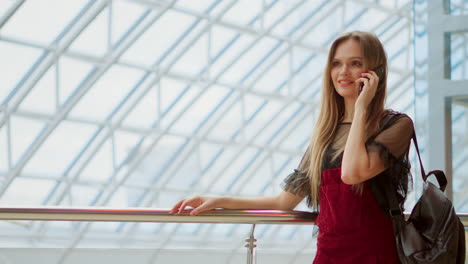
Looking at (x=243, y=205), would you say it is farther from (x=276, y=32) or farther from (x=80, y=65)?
(x=276, y=32)

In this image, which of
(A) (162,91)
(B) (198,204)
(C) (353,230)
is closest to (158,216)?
(B) (198,204)

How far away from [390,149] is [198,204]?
49.0 inches

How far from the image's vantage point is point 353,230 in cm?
357

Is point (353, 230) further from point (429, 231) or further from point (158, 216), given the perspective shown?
point (158, 216)

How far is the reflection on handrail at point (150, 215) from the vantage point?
3855 mm

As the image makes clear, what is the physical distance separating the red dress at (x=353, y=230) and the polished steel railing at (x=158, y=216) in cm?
46

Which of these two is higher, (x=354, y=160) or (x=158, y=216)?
(x=354, y=160)

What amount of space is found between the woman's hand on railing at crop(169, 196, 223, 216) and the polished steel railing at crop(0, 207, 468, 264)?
0.12ft

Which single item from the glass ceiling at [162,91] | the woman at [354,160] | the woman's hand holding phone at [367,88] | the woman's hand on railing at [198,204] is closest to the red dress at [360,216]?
the woman at [354,160]

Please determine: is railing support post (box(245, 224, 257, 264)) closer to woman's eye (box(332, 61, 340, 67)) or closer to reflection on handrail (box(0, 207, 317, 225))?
reflection on handrail (box(0, 207, 317, 225))

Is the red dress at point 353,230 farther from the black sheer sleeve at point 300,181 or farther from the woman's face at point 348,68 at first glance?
the woman's face at point 348,68

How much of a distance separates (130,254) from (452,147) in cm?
578

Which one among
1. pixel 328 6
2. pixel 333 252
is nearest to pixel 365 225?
pixel 333 252

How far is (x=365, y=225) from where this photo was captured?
3.56 m
